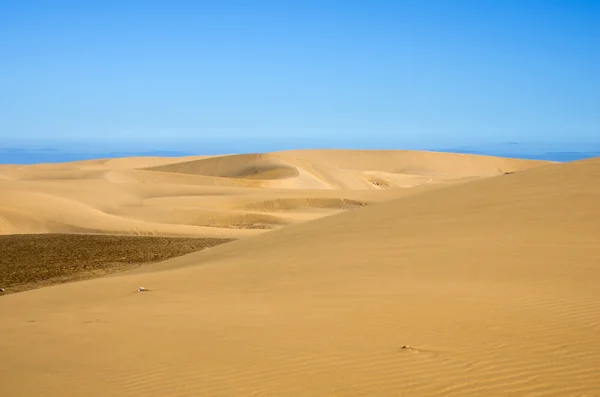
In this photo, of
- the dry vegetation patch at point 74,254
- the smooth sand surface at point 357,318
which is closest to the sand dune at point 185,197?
the dry vegetation patch at point 74,254

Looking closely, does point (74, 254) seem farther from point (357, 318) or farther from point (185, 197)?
point (185, 197)

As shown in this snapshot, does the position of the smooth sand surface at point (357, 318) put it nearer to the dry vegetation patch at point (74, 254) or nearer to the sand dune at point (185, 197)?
the dry vegetation patch at point (74, 254)

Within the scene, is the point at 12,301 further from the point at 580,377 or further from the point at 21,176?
the point at 21,176

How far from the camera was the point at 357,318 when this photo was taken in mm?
6809

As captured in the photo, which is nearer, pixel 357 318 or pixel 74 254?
pixel 357 318

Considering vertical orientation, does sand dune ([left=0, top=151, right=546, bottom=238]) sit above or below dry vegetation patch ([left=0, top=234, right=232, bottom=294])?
above

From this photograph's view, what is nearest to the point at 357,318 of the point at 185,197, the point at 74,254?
the point at 74,254

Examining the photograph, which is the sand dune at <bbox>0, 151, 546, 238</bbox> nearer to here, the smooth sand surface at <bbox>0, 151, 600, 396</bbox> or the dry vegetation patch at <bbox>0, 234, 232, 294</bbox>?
the dry vegetation patch at <bbox>0, 234, 232, 294</bbox>

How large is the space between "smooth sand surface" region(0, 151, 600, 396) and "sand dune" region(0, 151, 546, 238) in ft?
34.8

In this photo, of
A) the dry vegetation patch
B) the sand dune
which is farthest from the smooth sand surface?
the sand dune

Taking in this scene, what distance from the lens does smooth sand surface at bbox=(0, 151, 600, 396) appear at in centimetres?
520

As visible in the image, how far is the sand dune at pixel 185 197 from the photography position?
23.5 metres

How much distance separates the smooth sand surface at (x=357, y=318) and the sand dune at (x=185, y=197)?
34.8 feet

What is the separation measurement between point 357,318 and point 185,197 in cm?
2703
